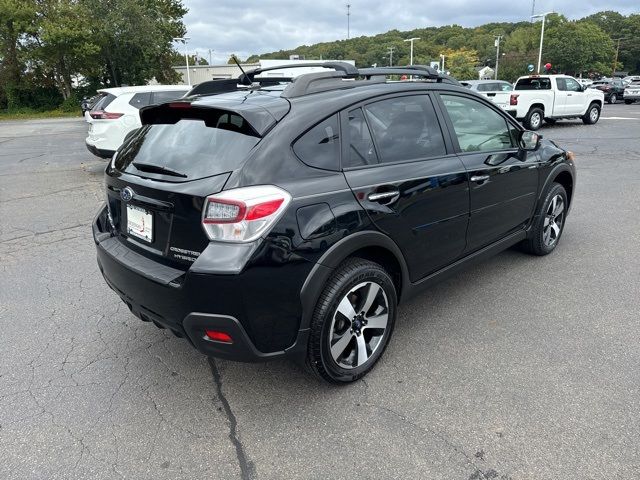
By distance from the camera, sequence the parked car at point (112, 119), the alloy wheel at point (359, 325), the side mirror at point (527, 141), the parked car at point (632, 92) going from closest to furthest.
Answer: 1. the alloy wheel at point (359, 325)
2. the side mirror at point (527, 141)
3. the parked car at point (112, 119)
4. the parked car at point (632, 92)

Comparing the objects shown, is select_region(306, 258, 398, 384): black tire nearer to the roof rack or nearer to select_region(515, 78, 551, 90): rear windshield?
the roof rack

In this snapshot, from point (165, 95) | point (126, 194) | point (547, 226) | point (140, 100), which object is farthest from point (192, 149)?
point (165, 95)

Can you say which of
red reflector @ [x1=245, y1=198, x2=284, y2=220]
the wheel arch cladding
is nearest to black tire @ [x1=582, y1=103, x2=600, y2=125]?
the wheel arch cladding

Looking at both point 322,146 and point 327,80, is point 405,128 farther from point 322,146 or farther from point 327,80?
point 322,146

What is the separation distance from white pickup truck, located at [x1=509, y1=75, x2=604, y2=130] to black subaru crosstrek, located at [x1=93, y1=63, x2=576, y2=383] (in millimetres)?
14323

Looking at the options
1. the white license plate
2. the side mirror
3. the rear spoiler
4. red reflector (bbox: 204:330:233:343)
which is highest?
the rear spoiler

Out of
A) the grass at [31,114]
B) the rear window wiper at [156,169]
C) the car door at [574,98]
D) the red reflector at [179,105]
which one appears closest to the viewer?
the rear window wiper at [156,169]

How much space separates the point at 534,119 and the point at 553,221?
13.4 m

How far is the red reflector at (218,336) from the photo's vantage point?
92.6 inches

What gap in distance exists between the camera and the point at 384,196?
2.81 metres

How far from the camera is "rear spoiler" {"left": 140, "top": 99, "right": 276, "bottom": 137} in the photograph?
251 centimetres

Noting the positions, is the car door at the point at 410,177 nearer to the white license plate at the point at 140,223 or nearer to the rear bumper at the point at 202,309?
the rear bumper at the point at 202,309

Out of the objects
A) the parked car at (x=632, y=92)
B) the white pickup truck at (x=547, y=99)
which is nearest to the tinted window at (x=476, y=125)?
the white pickup truck at (x=547, y=99)

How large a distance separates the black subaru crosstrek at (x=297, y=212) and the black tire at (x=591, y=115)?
17.4 meters
